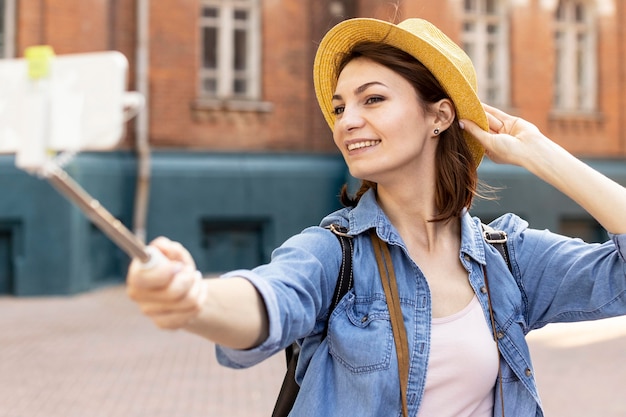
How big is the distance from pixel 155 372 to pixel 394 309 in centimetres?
520

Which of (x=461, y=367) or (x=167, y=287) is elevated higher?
(x=167, y=287)

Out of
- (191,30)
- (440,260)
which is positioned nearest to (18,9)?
(191,30)

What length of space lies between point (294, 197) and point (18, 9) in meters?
5.13

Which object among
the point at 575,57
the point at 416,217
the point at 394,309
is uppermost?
the point at 575,57

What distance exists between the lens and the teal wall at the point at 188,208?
444 inches

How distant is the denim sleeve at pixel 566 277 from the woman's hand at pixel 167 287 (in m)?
1.13

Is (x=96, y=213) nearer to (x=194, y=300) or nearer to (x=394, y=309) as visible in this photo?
(x=194, y=300)

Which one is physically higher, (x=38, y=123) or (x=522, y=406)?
(x=38, y=123)

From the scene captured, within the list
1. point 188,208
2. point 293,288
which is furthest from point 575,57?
point 293,288

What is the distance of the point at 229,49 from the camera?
522 inches

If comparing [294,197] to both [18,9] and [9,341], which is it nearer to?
[18,9]

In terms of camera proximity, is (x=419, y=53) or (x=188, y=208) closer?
(x=419, y=53)

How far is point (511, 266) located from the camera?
7.13ft

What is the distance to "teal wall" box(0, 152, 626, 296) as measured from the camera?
11281mm
